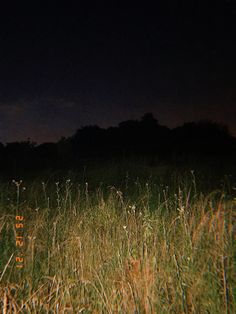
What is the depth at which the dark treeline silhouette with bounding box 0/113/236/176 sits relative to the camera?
14.7m

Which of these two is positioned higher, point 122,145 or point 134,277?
point 122,145

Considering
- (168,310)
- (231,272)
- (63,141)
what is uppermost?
(63,141)

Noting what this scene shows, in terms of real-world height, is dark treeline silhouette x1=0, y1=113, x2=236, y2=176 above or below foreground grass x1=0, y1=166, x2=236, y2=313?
above

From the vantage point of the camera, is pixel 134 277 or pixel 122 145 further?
pixel 122 145

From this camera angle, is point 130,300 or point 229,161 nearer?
point 130,300

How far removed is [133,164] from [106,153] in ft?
14.0

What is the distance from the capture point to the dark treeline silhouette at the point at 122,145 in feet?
48.1

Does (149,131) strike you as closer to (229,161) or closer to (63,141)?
(63,141)

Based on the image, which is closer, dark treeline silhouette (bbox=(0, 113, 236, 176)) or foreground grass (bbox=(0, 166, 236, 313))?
foreground grass (bbox=(0, 166, 236, 313))

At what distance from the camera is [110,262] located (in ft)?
10.3

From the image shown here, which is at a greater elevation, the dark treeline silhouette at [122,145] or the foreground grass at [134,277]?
the dark treeline silhouette at [122,145]

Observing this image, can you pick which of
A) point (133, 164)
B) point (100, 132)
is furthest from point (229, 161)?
point (100, 132)

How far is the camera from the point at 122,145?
1628 centimetres

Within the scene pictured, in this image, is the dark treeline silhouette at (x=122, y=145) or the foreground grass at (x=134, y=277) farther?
the dark treeline silhouette at (x=122, y=145)
